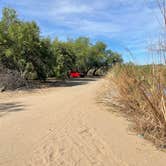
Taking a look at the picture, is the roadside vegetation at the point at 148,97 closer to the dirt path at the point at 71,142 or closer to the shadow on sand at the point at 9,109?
the dirt path at the point at 71,142

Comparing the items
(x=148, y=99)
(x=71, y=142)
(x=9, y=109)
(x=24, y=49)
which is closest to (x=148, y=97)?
(x=148, y=99)

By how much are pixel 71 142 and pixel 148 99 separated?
78.9 inches

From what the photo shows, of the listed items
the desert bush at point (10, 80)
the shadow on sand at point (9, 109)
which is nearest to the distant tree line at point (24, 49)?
the desert bush at point (10, 80)

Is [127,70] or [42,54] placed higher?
[42,54]

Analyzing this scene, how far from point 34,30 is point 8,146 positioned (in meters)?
17.5

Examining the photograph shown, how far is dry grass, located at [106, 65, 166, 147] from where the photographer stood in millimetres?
5617

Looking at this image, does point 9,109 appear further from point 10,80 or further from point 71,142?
point 10,80

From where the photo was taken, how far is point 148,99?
5.85m

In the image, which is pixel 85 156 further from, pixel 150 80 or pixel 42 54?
pixel 42 54

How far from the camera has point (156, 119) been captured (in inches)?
227

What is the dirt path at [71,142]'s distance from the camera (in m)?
4.85

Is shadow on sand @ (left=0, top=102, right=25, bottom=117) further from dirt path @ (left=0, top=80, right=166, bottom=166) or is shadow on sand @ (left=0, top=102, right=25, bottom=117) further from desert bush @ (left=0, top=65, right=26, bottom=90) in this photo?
desert bush @ (left=0, top=65, right=26, bottom=90)

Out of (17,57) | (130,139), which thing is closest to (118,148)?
(130,139)

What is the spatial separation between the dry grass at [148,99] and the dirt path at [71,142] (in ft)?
1.02
